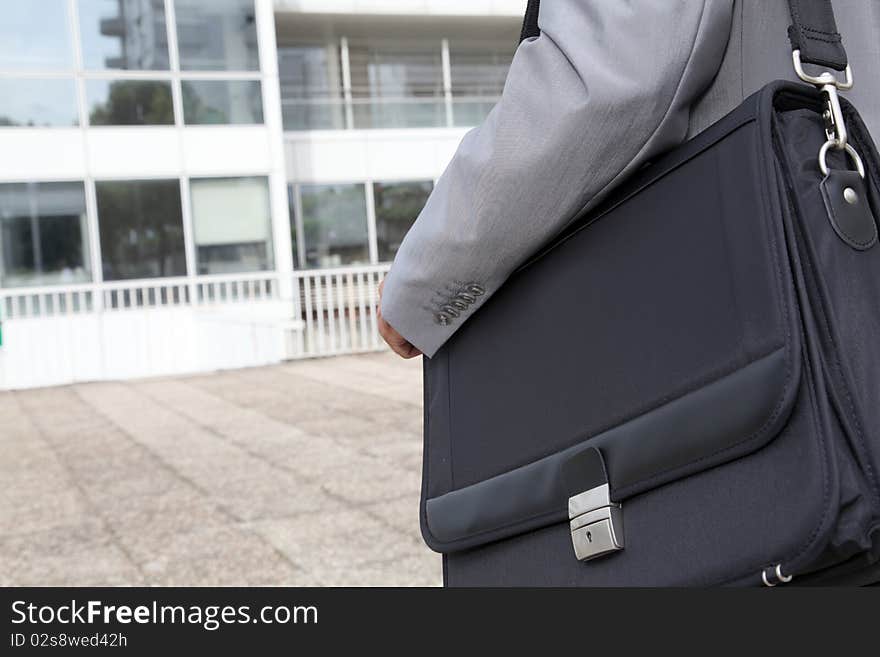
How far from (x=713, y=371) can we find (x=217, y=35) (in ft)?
41.7

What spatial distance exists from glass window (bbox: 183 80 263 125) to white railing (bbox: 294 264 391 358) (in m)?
2.49

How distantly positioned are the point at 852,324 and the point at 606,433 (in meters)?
0.26

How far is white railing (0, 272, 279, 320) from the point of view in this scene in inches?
453

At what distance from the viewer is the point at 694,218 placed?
923mm

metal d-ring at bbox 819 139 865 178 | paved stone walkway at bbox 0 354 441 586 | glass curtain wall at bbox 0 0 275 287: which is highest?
glass curtain wall at bbox 0 0 275 287

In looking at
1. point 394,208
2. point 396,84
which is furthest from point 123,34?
point 396,84

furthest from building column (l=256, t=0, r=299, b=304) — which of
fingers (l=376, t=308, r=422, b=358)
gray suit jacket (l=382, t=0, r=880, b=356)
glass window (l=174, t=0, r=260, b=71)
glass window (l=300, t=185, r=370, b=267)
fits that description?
gray suit jacket (l=382, t=0, r=880, b=356)

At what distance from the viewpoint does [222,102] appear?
12875mm

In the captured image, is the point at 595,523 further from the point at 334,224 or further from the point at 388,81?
the point at 388,81

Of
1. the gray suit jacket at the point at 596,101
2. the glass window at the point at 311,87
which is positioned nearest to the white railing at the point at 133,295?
the glass window at the point at 311,87

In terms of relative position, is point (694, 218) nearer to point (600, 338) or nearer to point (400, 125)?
point (600, 338)

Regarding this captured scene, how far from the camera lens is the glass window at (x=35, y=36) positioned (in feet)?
38.7

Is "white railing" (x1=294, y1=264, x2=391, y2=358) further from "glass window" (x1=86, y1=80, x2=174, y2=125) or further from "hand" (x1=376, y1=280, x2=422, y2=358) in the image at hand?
"hand" (x1=376, y1=280, x2=422, y2=358)

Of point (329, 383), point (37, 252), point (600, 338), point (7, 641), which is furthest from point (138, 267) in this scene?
point (600, 338)
